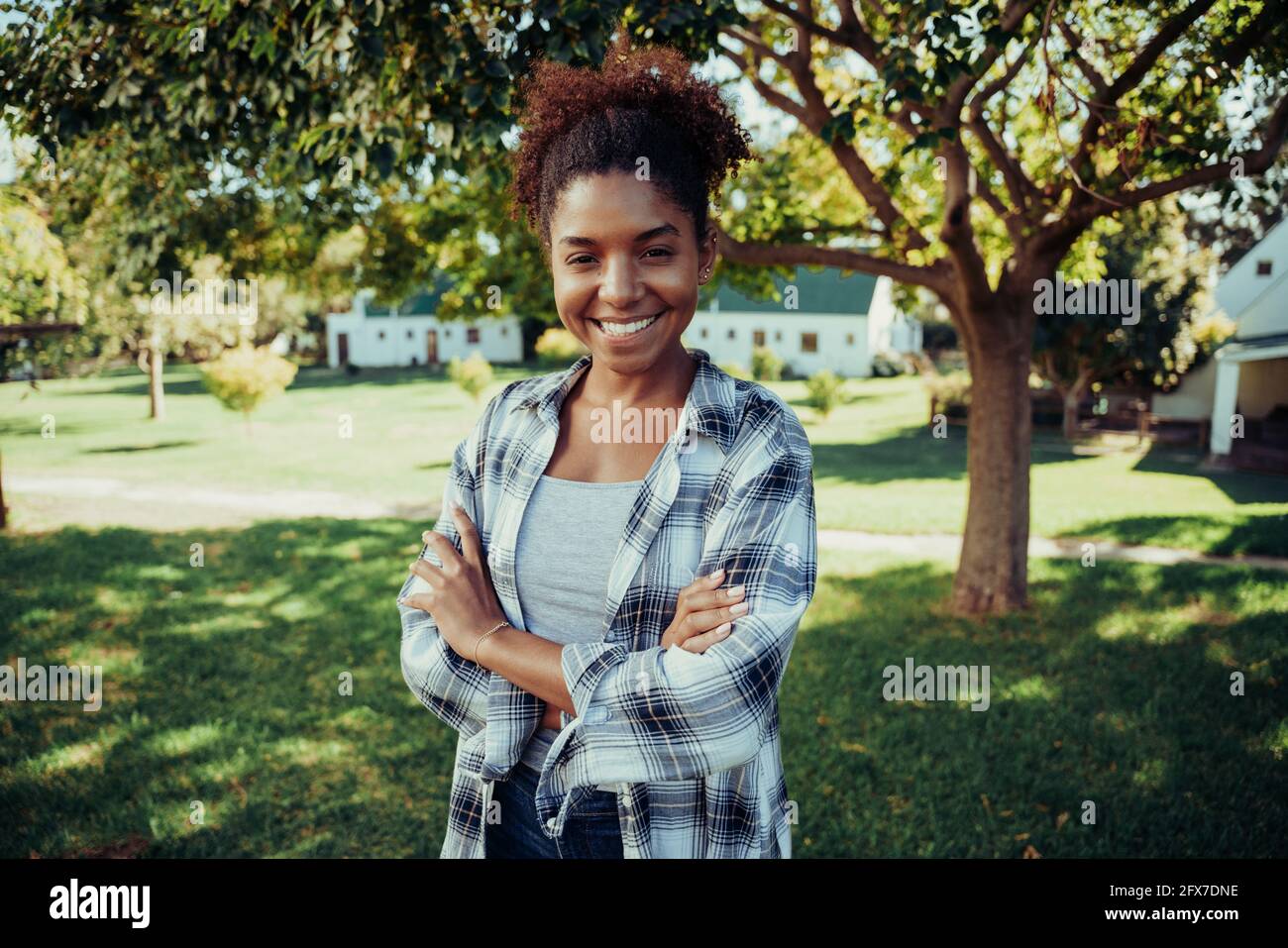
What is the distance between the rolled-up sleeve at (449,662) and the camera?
6.51 feet

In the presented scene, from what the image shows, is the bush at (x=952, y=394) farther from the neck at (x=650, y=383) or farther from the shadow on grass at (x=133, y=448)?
the neck at (x=650, y=383)

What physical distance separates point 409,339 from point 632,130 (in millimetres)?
45509

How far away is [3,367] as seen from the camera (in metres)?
11.6

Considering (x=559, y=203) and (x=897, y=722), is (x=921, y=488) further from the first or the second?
(x=559, y=203)

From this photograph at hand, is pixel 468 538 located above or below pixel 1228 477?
above

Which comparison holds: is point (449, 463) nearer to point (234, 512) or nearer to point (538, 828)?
point (234, 512)

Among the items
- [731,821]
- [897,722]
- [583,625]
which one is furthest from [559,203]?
[897,722]

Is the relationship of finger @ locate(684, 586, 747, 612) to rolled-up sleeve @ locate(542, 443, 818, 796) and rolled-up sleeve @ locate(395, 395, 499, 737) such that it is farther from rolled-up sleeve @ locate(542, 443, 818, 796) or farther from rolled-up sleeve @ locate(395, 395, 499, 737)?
rolled-up sleeve @ locate(395, 395, 499, 737)

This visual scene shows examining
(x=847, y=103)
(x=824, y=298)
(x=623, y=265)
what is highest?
(x=824, y=298)

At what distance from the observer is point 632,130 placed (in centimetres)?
183

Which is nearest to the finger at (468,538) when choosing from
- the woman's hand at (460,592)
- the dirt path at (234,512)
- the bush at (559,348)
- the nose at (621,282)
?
the woman's hand at (460,592)

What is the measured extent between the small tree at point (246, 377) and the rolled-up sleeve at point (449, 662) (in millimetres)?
20227

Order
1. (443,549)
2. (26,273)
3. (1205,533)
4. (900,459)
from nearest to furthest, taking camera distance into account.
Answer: (443,549), (26,273), (1205,533), (900,459)

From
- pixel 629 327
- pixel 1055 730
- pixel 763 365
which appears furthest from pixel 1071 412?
pixel 629 327
